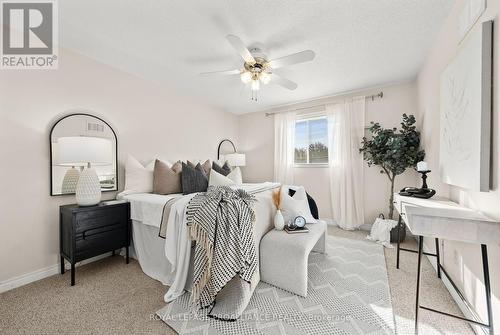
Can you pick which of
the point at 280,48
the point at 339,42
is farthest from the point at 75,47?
the point at 339,42

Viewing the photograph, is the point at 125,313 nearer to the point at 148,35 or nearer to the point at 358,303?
the point at 358,303

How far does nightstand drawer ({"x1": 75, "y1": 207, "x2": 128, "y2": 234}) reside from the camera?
1.91 m

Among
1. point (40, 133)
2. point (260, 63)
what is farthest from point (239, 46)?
point (40, 133)

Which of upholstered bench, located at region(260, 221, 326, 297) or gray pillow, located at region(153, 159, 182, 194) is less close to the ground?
gray pillow, located at region(153, 159, 182, 194)

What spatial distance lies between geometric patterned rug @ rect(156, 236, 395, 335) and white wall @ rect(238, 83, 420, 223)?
1.57 m

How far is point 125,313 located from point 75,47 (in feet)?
8.83

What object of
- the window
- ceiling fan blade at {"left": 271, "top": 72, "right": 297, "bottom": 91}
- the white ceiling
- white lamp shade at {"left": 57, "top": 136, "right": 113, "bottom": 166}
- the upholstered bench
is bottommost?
the upholstered bench

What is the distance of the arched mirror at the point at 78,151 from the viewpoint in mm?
1848

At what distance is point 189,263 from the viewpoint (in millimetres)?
1756

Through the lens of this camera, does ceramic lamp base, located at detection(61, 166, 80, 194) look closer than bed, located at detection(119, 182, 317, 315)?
No

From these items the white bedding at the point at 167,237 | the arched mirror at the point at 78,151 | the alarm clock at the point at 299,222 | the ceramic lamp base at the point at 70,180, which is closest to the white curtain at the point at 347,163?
the alarm clock at the point at 299,222

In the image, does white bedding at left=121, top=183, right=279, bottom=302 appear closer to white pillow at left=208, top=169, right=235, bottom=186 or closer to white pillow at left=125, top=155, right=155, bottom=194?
white pillow at left=125, top=155, right=155, bottom=194

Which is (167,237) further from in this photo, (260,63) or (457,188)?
(457,188)

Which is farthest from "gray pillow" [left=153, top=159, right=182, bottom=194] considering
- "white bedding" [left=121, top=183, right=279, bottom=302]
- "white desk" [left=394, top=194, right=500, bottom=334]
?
"white desk" [left=394, top=194, right=500, bottom=334]
